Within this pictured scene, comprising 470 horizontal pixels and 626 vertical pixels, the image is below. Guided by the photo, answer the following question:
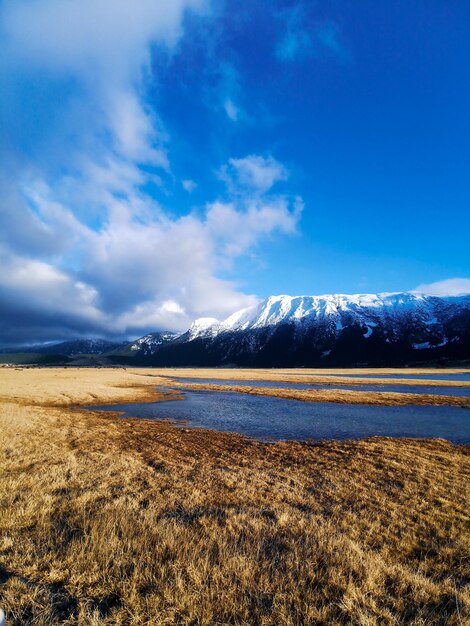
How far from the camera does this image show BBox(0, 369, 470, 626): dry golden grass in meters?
5.37

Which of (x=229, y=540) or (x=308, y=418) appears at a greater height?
(x=229, y=540)

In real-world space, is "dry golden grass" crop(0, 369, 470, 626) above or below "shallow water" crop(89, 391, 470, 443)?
above

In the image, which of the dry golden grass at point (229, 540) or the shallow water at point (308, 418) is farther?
the shallow water at point (308, 418)

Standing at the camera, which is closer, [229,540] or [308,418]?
[229,540]

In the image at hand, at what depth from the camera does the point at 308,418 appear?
3497 cm

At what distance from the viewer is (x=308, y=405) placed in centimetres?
4528

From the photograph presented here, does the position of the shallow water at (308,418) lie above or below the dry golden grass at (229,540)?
below

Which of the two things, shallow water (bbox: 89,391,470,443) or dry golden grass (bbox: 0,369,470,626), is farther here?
shallow water (bbox: 89,391,470,443)

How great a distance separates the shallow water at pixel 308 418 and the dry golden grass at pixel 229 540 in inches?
439

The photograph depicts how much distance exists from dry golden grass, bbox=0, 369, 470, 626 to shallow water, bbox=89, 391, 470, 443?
1116cm

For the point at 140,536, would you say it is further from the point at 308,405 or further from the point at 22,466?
the point at 308,405

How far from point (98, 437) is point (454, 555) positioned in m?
21.6

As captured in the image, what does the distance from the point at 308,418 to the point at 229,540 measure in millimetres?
29030

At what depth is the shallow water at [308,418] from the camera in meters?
27.9
